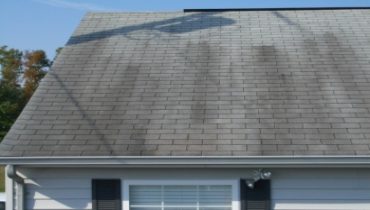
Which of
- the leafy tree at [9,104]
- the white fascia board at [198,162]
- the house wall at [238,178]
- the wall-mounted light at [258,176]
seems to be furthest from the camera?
the leafy tree at [9,104]

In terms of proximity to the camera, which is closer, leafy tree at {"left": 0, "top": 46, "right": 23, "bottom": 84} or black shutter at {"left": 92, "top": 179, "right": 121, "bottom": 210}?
black shutter at {"left": 92, "top": 179, "right": 121, "bottom": 210}

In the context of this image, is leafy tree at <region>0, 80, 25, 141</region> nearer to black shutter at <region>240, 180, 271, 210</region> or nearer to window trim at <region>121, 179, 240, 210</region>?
window trim at <region>121, 179, 240, 210</region>

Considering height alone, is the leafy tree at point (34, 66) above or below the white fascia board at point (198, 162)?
above

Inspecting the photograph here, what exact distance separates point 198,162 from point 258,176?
2.76 feet

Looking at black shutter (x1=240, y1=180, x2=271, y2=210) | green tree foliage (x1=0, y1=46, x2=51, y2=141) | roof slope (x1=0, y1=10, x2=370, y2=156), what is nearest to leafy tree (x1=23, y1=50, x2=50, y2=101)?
green tree foliage (x1=0, y1=46, x2=51, y2=141)

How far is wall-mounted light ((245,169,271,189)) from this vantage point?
614 cm

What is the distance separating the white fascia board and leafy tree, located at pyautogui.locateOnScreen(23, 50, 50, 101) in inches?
1567

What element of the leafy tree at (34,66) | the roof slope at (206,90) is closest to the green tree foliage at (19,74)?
the leafy tree at (34,66)

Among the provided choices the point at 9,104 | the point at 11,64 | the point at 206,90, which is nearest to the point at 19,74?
the point at 11,64

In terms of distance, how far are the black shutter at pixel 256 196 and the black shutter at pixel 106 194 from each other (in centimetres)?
170

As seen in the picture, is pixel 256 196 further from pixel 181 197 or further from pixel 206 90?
pixel 206 90

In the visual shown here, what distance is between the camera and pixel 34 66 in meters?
45.8

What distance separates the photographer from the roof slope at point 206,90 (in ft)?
20.9

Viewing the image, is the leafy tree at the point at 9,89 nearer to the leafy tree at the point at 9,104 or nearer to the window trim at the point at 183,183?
the leafy tree at the point at 9,104
